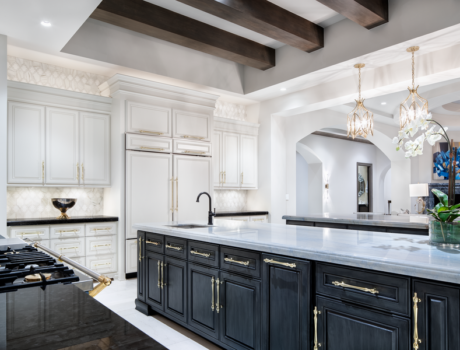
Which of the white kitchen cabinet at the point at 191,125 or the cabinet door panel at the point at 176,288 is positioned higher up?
the white kitchen cabinet at the point at 191,125

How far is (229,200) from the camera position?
21.8ft

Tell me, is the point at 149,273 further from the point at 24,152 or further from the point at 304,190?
the point at 304,190

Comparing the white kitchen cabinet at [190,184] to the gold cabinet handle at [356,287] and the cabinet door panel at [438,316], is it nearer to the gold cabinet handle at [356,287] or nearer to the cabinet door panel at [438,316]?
the gold cabinet handle at [356,287]

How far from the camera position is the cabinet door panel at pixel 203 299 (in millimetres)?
Result: 2559

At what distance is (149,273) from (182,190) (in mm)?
2076

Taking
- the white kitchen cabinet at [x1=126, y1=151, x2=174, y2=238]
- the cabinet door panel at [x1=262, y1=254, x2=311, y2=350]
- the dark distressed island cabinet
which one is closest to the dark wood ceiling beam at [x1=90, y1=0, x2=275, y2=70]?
the white kitchen cabinet at [x1=126, y1=151, x2=174, y2=238]

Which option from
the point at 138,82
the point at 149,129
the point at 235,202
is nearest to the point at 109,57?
the point at 138,82

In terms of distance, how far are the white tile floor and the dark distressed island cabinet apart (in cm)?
12

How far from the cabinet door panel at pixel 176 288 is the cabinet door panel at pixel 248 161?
3486 mm

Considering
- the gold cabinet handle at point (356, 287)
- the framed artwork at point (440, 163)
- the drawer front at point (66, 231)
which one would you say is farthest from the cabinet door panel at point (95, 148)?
the framed artwork at point (440, 163)

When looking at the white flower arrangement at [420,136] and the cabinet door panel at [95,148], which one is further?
the cabinet door panel at [95,148]

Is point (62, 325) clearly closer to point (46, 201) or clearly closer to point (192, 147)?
point (46, 201)

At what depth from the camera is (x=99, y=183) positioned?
4.82 metres

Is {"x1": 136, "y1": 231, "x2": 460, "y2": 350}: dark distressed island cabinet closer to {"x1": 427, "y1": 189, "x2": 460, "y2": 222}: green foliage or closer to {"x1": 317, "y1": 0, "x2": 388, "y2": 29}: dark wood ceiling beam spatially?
{"x1": 427, "y1": 189, "x2": 460, "y2": 222}: green foliage
